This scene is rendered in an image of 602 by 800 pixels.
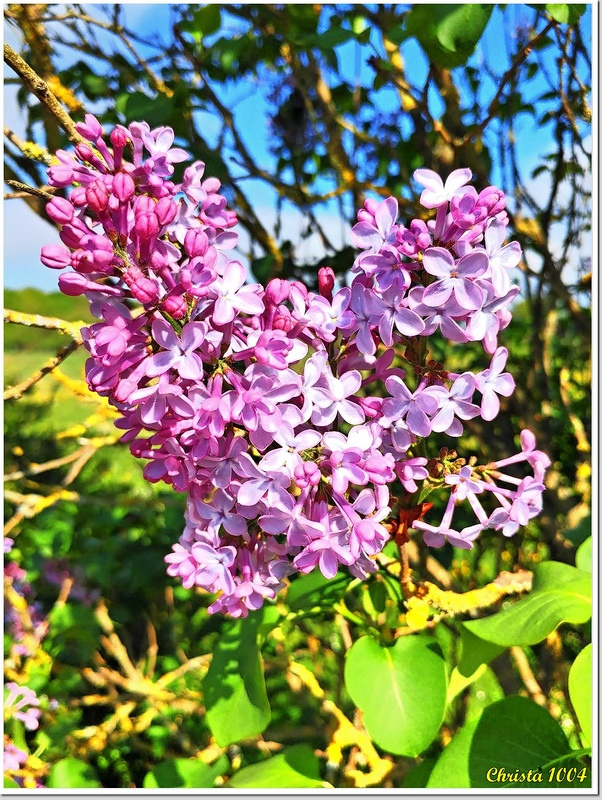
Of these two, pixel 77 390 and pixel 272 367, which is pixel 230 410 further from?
pixel 77 390

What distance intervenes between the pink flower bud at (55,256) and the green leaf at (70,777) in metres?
0.95

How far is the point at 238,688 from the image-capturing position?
954mm

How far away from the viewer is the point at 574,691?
797 mm

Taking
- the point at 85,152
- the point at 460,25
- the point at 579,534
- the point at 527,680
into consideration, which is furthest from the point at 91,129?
the point at 527,680

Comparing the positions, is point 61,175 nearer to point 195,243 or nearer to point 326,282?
point 195,243

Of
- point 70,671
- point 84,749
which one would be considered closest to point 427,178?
point 84,749

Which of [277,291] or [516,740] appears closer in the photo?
[277,291]

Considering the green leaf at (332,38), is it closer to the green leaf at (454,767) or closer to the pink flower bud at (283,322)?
the pink flower bud at (283,322)

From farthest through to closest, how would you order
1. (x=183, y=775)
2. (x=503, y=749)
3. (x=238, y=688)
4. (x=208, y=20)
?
(x=208, y=20), (x=183, y=775), (x=238, y=688), (x=503, y=749)

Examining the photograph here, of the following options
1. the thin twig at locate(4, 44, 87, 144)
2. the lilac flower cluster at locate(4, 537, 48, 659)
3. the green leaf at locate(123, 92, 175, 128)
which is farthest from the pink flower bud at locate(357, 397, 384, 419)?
the lilac flower cluster at locate(4, 537, 48, 659)

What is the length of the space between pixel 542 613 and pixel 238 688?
47 cm

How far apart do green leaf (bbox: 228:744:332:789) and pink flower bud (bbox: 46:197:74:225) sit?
0.83 metres

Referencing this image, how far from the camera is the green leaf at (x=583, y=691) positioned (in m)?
0.80

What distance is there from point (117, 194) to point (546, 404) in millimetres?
1515
